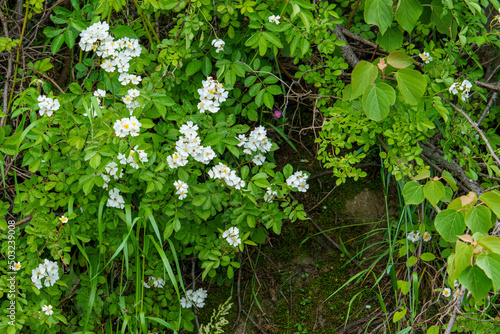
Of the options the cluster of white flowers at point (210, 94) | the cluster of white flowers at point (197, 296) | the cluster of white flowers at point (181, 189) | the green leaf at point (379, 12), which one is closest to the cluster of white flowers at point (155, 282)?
the cluster of white flowers at point (197, 296)

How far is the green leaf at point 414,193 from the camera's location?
5.55 ft

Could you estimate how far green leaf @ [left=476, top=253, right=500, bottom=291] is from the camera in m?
1.22

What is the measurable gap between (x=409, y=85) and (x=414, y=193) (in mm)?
444

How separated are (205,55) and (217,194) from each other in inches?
28.6

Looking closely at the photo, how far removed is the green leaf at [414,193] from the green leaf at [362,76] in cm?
45

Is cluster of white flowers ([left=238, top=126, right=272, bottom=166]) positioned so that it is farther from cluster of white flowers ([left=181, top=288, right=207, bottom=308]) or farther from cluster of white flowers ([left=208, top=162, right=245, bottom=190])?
cluster of white flowers ([left=181, top=288, right=207, bottom=308])

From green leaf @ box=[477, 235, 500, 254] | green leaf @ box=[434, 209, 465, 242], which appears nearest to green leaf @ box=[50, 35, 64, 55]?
green leaf @ box=[434, 209, 465, 242]

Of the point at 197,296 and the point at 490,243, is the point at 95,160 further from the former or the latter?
the point at 490,243

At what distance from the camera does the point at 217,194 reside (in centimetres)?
185

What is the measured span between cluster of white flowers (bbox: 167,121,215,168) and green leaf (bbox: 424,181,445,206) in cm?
90

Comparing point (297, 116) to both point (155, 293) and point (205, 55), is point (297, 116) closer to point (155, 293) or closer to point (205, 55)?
point (205, 55)

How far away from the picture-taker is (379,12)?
Answer: 69.3 inches

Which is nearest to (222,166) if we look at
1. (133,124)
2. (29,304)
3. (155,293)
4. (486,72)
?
(133,124)

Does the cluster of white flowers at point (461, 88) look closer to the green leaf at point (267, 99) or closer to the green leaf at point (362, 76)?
the green leaf at point (362, 76)
